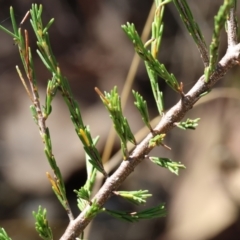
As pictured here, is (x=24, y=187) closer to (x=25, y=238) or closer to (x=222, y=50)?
(x=25, y=238)

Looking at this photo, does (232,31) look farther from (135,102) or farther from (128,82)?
(128,82)

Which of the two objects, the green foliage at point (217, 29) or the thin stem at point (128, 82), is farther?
the thin stem at point (128, 82)

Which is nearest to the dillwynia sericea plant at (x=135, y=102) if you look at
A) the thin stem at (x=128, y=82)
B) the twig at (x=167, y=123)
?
the twig at (x=167, y=123)

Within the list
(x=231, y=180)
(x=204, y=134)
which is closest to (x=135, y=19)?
(x=204, y=134)

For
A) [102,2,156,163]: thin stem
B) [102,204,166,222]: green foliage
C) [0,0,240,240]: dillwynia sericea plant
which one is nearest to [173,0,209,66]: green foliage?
[0,0,240,240]: dillwynia sericea plant

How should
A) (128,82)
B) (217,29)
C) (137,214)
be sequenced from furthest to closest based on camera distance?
(128,82), (137,214), (217,29)

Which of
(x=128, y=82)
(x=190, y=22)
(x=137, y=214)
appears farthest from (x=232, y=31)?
(x=128, y=82)

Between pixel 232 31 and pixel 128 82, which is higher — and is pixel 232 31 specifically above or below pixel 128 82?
above

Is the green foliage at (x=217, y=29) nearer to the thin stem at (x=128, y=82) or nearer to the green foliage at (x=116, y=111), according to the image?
the green foliage at (x=116, y=111)

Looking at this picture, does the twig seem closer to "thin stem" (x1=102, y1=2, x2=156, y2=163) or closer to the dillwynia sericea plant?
the dillwynia sericea plant
